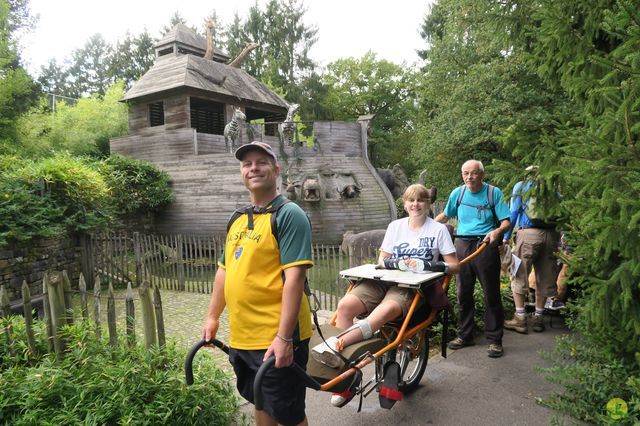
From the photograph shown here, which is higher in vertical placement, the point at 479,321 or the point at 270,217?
the point at 270,217

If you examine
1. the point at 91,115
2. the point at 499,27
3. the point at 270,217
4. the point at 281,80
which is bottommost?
the point at 270,217

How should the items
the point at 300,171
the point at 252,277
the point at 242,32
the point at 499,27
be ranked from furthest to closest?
the point at 242,32
the point at 300,171
the point at 499,27
the point at 252,277

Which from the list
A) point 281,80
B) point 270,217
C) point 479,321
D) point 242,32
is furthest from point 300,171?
point 242,32

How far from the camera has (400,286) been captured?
344 centimetres

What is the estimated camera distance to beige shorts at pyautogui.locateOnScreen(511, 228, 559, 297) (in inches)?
209

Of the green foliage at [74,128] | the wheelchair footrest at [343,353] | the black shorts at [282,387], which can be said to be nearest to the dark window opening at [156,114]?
the green foliage at [74,128]

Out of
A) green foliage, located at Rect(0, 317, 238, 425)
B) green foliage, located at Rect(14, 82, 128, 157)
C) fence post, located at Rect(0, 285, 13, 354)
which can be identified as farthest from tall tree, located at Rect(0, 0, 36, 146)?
green foliage, located at Rect(0, 317, 238, 425)

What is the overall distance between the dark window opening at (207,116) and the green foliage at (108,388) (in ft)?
70.1

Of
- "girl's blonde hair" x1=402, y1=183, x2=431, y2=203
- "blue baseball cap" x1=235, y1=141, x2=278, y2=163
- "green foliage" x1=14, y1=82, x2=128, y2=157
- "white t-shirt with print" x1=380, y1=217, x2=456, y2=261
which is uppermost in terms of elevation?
"green foliage" x1=14, y1=82, x2=128, y2=157

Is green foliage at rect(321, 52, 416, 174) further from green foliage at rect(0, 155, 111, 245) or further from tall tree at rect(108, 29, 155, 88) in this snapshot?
green foliage at rect(0, 155, 111, 245)

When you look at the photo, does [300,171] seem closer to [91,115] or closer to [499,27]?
[499,27]

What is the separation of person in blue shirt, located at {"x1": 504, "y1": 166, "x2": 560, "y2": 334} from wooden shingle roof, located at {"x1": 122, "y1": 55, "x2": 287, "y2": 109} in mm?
18330

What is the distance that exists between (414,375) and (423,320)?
2.09 feet

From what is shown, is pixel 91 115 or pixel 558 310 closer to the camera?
pixel 558 310
